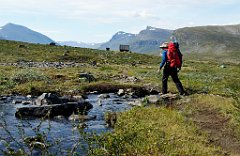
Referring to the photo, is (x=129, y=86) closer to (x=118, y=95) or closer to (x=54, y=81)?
(x=118, y=95)

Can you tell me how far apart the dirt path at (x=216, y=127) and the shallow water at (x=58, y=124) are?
3824 mm

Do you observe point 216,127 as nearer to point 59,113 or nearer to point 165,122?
point 165,122

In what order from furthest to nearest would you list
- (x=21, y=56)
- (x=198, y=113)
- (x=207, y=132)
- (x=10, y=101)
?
(x=21, y=56) → (x=10, y=101) → (x=198, y=113) → (x=207, y=132)

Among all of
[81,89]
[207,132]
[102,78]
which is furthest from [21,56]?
[207,132]

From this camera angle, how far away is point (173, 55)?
19.9m

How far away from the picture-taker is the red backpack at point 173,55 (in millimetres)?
19706

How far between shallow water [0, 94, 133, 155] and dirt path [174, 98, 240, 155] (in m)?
3.82

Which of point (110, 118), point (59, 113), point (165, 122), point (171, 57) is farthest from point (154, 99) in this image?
point (59, 113)

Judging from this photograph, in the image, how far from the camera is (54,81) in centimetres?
2714

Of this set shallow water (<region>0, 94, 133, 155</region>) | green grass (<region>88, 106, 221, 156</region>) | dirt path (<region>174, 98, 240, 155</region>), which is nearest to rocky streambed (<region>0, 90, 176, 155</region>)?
shallow water (<region>0, 94, 133, 155</region>)

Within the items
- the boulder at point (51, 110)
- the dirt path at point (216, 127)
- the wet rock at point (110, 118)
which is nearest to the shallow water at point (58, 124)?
the wet rock at point (110, 118)

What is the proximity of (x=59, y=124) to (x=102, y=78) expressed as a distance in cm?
1421

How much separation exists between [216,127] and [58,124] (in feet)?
21.1

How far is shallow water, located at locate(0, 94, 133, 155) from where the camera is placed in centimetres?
1243
